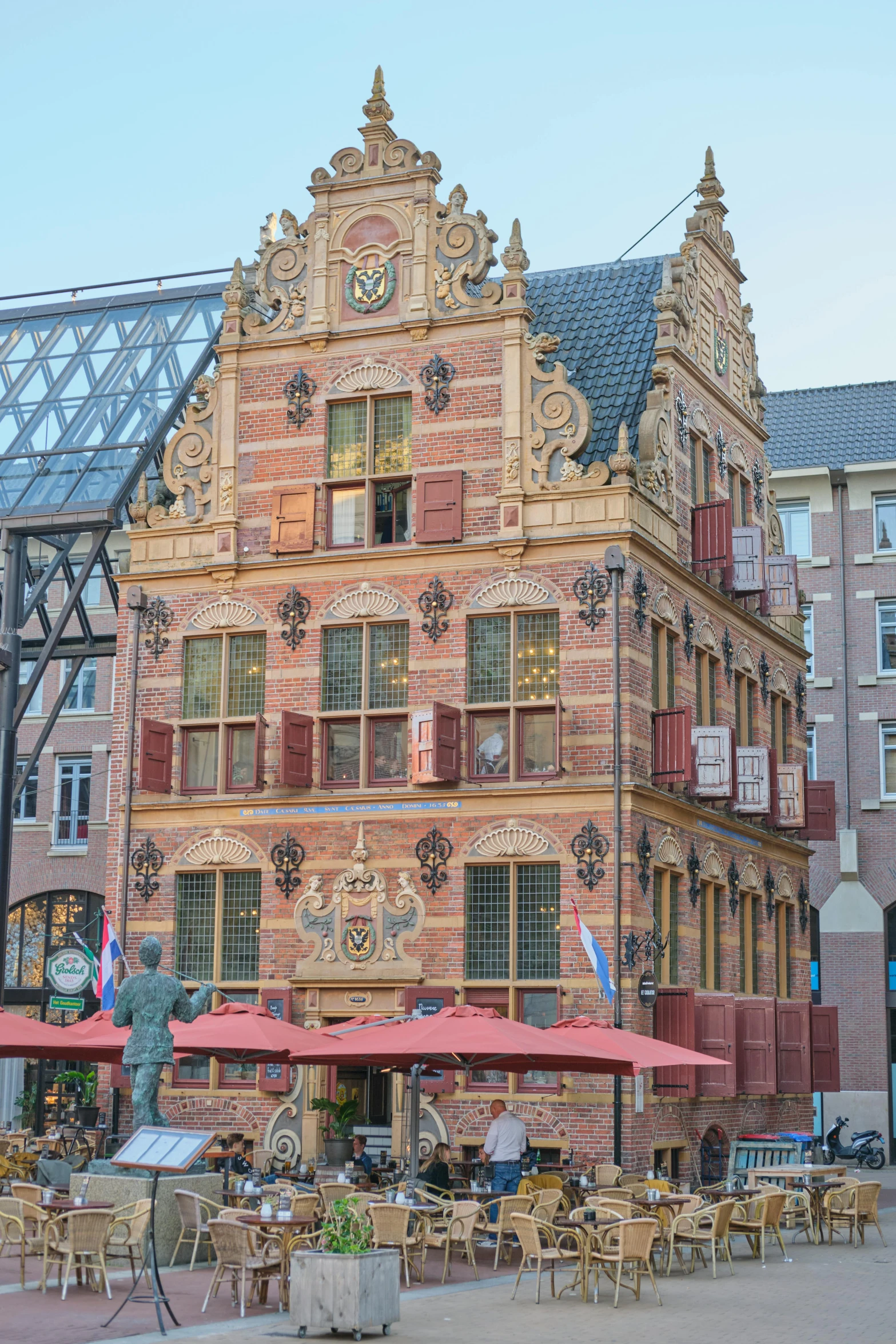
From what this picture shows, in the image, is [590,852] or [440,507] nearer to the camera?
[590,852]

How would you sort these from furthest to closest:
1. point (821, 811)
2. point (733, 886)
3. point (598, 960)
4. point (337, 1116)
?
point (821, 811)
point (733, 886)
point (337, 1116)
point (598, 960)

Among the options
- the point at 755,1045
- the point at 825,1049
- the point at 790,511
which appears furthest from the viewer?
the point at 790,511

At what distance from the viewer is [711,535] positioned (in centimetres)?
2856

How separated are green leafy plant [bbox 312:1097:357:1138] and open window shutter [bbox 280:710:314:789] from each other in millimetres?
4637

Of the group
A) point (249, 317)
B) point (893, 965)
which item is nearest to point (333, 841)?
point (249, 317)

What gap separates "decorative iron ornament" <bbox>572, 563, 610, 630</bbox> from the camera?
2547 centimetres

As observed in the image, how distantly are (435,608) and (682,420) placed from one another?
5557 mm

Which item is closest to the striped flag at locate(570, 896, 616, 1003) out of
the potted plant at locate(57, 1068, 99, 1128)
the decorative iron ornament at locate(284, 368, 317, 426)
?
the potted plant at locate(57, 1068, 99, 1128)

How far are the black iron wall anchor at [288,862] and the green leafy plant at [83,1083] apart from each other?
7096 mm

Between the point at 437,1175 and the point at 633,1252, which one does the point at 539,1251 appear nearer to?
the point at 633,1252

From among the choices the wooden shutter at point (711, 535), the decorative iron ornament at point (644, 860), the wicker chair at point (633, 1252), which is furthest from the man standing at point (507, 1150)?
the wooden shutter at point (711, 535)

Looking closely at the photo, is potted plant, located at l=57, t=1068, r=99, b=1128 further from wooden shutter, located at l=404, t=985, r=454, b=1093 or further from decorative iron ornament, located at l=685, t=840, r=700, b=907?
decorative iron ornament, located at l=685, t=840, r=700, b=907

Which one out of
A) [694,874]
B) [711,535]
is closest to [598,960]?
[694,874]

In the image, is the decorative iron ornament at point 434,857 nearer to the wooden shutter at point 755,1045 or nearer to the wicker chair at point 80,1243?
the wooden shutter at point 755,1045
